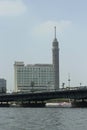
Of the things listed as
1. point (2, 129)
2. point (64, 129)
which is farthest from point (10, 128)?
point (64, 129)

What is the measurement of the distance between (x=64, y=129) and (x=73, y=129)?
4.83ft

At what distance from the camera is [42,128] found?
93000 mm

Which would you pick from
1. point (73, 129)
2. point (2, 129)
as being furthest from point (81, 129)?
point (2, 129)

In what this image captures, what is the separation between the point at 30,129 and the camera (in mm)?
90188

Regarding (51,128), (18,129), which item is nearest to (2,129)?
(18,129)

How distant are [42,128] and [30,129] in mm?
3431

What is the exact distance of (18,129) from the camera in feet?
294

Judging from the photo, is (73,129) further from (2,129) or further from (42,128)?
(2,129)

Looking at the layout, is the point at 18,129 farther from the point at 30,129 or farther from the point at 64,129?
the point at 64,129

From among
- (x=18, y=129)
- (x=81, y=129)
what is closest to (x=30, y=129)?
(x=18, y=129)

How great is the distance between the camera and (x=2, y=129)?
8962 cm

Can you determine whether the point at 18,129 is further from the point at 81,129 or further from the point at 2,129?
the point at 81,129

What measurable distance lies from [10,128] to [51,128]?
6928 mm

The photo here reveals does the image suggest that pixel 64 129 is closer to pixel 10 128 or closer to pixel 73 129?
pixel 73 129
